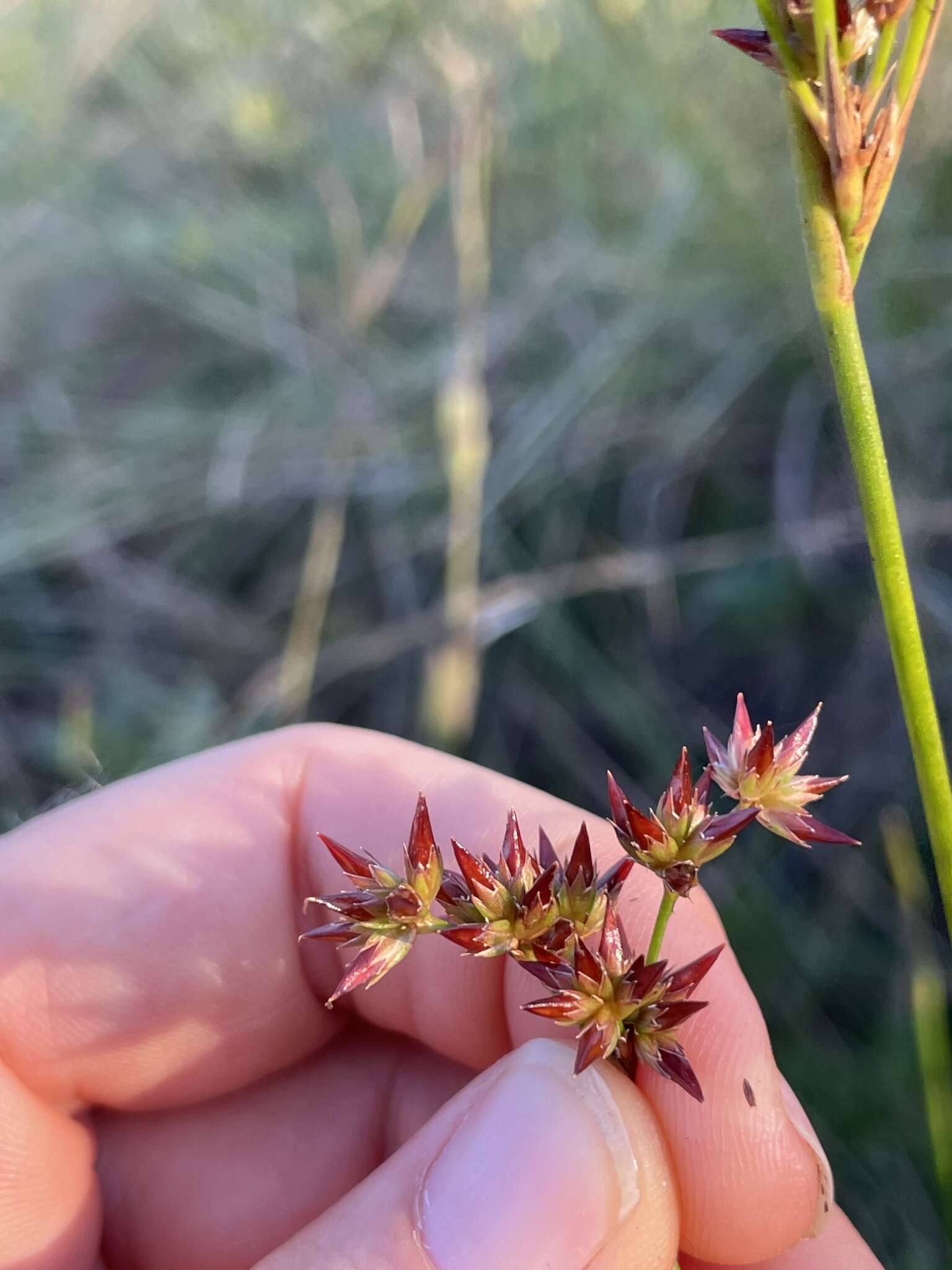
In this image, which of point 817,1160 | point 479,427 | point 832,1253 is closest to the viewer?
point 817,1160

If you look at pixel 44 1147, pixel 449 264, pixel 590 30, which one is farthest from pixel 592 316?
pixel 44 1147

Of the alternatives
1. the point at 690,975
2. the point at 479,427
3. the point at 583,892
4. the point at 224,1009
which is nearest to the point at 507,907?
the point at 583,892

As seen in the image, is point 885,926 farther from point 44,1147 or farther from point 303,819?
point 44,1147

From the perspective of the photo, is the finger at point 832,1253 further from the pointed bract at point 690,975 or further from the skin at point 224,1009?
the pointed bract at point 690,975

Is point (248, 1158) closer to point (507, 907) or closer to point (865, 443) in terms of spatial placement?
point (507, 907)

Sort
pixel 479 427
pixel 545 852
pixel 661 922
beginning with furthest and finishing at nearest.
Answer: pixel 479 427 → pixel 545 852 → pixel 661 922
